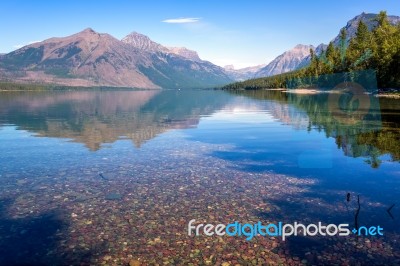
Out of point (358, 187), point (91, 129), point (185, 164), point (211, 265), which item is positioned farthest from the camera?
point (91, 129)

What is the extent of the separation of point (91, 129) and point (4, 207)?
35.3m

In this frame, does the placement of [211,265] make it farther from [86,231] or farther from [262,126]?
[262,126]

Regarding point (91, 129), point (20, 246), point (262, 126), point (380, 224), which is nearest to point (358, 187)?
point (380, 224)

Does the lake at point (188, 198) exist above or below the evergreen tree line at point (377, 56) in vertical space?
below

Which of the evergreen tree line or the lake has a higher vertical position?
the evergreen tree line

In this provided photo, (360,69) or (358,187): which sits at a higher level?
(360,69)

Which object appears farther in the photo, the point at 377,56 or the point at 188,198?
the point at 377,56

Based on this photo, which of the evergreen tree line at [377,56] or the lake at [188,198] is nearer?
the lake at [188,198]

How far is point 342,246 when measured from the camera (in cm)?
1448

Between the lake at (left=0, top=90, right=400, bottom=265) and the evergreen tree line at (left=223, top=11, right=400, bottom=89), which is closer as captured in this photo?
the lake at (left=0, top=90, right=400, bottom=265)

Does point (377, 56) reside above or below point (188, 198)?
above

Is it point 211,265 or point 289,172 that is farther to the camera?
point 289,172

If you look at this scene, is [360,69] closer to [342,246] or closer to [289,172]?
[289,172]

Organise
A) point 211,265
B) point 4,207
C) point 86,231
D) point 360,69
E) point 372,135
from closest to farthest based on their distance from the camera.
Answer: point 211,265 < point 86,231 < point 4,207 < point 372,135 < point 360,69
